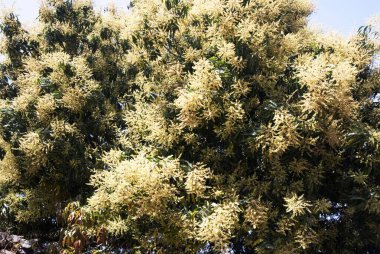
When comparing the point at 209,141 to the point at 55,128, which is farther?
the point at 55,128

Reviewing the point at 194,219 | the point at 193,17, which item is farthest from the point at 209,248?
the point at 193,17

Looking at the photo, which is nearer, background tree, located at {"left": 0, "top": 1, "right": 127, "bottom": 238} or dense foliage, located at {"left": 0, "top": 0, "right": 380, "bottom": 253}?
dense foliage, located at {"left": 0, "top": 0, "right": 380, "bottom": 253}

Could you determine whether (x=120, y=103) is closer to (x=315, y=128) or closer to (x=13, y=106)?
(x=13, y=106)

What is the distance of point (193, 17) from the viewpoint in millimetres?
5828

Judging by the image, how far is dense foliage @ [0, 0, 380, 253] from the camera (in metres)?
4.27

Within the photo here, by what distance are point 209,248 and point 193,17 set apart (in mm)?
3088

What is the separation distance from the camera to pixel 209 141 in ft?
16.4

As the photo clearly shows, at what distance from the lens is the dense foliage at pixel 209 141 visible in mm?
4266

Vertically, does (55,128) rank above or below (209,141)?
above

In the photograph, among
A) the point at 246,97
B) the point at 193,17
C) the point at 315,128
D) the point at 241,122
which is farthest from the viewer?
the point at 193,17

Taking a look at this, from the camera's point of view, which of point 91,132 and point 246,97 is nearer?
point 246,97

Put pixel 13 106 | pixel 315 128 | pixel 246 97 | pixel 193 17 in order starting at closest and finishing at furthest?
pixel 315 128 → pixel 246 97 → pixel 193 17 → pixel 13 106

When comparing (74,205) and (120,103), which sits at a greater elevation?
(120,103)

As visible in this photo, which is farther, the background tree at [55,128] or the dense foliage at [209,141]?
the background tree at [55,128]
